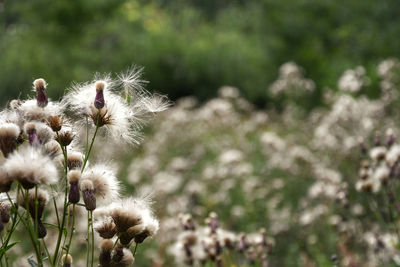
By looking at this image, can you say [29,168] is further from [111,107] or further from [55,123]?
[111,107]

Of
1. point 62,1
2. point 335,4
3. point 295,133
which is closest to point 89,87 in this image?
point 295,133

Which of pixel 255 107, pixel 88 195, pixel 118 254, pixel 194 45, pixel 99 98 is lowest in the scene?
pixel 118 254

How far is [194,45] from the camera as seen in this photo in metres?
14.9

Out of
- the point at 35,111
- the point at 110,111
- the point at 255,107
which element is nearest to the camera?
the point at 35,111

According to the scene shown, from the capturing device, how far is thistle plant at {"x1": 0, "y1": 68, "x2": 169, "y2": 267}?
1.28 m

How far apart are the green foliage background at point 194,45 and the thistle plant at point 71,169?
11628 mm

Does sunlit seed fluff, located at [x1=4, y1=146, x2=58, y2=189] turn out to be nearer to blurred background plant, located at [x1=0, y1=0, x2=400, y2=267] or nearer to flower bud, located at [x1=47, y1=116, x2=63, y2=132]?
flower bud, located at [x1=47, y1=116, x2=63, y2=132]

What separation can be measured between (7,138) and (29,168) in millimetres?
158

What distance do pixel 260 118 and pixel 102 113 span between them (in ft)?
24.2

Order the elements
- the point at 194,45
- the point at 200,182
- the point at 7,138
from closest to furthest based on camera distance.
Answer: the point at 7,138 < the point at 200,182 < the point at 194,45

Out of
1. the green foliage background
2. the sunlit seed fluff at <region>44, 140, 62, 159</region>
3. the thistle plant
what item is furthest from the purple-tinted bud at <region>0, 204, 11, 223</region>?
the green foliage background

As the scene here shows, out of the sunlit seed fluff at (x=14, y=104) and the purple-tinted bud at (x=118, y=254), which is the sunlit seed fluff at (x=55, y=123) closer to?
the sunlit seed fluff at (x=14, y=104)

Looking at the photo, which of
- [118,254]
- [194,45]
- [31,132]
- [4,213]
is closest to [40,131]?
[31,132]

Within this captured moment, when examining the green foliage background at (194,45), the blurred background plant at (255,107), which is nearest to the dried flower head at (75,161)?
the blurred background plant at (255,107)
